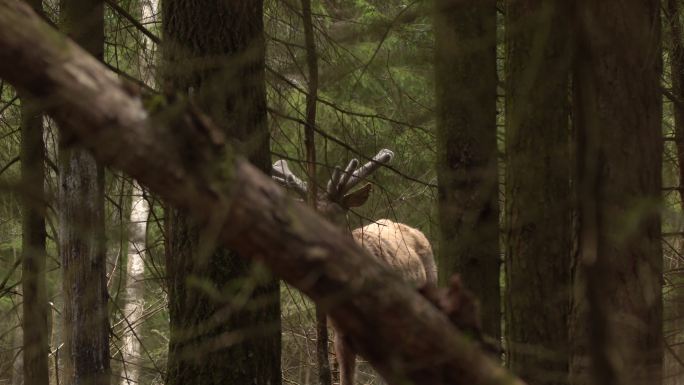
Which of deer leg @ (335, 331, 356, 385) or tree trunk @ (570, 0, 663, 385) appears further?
deer leg @ (335, 331, 356, 385)

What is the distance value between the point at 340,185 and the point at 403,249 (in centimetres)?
348

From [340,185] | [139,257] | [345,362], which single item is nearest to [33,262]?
[340,185]

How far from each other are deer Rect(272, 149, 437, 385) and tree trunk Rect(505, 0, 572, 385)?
21.8 inches

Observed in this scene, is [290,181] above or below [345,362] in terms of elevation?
above

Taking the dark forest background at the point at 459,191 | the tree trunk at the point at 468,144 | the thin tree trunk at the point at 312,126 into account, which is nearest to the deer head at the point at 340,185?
the thin tree trunk at the point at 312,126

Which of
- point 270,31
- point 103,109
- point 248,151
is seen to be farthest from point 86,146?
point 270,31

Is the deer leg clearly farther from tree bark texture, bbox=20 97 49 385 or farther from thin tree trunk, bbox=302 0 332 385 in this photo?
tree bark texture, bbox=20 97 49 385

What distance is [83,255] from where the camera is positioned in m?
5.97

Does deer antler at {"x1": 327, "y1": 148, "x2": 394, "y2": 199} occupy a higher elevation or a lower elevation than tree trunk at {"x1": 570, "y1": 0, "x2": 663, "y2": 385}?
higher

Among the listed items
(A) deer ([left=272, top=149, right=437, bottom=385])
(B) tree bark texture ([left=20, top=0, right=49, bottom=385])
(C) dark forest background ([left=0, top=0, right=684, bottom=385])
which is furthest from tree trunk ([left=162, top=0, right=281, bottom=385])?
(B) tree bark texture ([left=20, top=0, right=49, bottom=385])

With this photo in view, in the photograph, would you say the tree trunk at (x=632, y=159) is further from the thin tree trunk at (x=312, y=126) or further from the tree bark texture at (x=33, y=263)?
the tree bark texture at (x=33, y=263)

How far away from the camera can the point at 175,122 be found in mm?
2279

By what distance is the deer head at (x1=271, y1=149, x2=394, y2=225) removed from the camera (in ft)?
24.1

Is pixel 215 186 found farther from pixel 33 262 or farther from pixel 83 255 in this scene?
pixel 33 262
